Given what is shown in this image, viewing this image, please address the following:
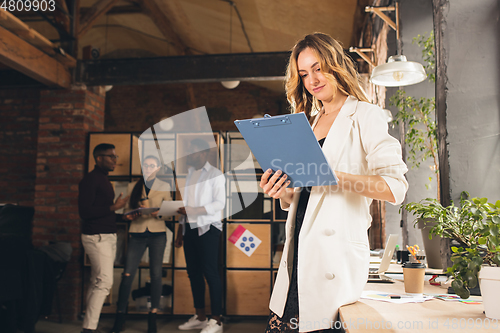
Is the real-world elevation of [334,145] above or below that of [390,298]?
above

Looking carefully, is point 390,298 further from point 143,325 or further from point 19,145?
point 19,145

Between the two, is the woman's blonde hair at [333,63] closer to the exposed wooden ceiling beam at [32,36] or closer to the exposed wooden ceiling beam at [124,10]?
the exposed wooden ceiling beam at [32,36]

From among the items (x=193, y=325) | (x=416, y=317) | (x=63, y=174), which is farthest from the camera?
(x=63, y=174)

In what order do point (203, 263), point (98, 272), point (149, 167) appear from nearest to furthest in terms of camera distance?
point (98, 272), point (203, 263), point (149, 167)

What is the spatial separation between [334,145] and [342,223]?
20cm

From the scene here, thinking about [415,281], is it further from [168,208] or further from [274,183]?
[168,208]

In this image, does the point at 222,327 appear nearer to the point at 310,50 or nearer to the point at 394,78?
the point at 394,78

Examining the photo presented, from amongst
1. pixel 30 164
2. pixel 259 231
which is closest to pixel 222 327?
pixel 259 231

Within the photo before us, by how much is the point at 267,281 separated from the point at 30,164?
4.27 meters

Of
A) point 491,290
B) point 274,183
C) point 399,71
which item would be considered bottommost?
point 491,290

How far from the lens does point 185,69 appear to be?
14.5 ft

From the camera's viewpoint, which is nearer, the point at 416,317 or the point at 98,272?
the point at 416,317

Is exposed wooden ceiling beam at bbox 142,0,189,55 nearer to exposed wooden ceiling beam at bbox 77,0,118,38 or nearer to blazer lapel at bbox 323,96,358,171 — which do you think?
exposed wooden ceiling beam at bbox 77,0,118,38

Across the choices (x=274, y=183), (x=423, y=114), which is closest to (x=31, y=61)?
(x=423, y=114)
